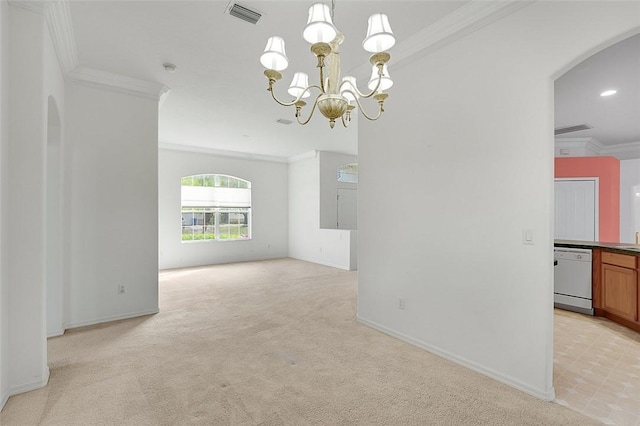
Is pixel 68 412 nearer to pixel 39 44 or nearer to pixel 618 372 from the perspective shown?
pixel 39 44

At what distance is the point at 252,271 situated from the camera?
7.06 metres

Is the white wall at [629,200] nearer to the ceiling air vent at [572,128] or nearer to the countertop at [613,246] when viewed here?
the ceiling air vent at [572,128]

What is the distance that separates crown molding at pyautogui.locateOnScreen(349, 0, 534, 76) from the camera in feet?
7.84

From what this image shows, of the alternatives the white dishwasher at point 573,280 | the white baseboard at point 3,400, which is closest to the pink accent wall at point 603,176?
the white dishwasher at point 573,280

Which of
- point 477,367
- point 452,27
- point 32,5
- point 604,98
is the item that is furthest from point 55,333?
point 604,98

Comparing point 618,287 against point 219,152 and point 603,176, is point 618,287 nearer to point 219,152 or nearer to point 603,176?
point 603,176

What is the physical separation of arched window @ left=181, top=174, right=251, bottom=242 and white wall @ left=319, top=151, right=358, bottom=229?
211 cm

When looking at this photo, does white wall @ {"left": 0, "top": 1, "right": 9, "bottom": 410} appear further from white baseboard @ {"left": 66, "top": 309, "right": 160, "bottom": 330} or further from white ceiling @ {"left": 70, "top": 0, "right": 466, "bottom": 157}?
white baseboard @ {"left": 66, "top": 309, "right": 160, "bottom": 330}

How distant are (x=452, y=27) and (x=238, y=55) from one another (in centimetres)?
209

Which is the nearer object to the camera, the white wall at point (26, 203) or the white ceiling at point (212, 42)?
the white wall at point (26, 203)

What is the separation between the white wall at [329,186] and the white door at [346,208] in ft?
0.53

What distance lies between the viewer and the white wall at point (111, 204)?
3662 mm

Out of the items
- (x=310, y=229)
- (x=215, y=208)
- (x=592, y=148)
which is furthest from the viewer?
(x=310, y=229)

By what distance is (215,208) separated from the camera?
26.9 ft
